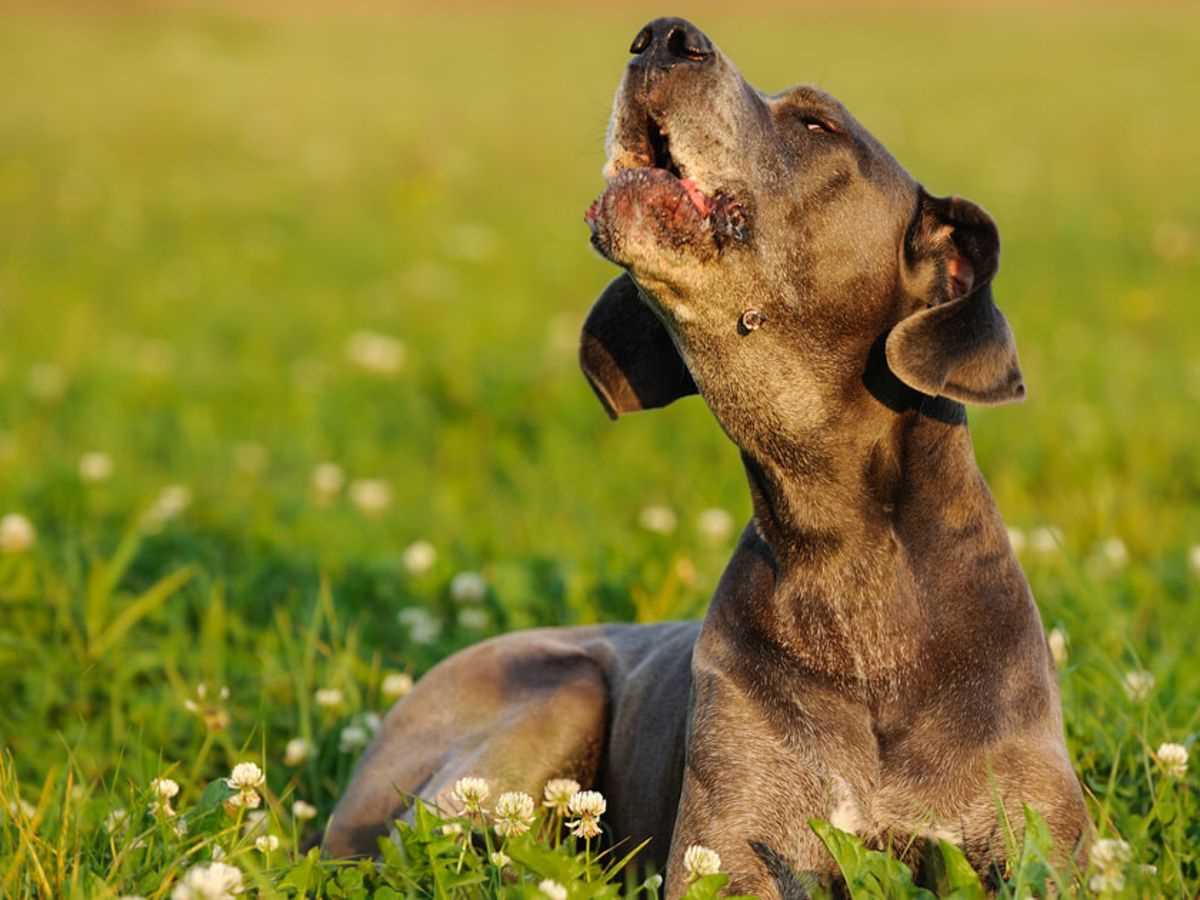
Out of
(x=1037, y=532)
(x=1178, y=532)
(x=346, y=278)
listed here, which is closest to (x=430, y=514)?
(x=1037, y=532)

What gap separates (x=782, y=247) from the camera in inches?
144

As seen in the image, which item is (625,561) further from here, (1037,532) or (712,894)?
(712,894)

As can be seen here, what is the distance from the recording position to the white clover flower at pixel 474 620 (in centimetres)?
568

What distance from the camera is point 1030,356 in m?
9.55

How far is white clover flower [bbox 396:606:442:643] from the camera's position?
5629 millimetres

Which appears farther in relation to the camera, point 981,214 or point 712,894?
point 981,214

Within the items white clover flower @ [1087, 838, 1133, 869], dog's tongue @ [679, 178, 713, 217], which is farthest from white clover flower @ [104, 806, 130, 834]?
white clover flower @ [1087, 838, 1133, 869]

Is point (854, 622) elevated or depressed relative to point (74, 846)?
elevated

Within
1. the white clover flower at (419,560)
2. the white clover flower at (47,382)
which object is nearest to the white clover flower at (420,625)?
the white clover flower at (419,560)

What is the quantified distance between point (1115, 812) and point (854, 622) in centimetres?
92

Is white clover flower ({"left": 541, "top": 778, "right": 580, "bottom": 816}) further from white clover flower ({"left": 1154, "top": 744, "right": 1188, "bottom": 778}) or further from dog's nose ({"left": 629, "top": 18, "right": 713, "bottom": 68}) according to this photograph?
dog's nose ({"left": 629, "top": 18, "right": 713, "bottom": 68})

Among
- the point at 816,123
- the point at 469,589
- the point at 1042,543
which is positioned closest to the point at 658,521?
the point at 469,589

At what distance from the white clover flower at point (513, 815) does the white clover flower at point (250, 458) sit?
4807 millimetres

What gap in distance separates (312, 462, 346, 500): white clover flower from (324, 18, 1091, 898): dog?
3.65 meters
